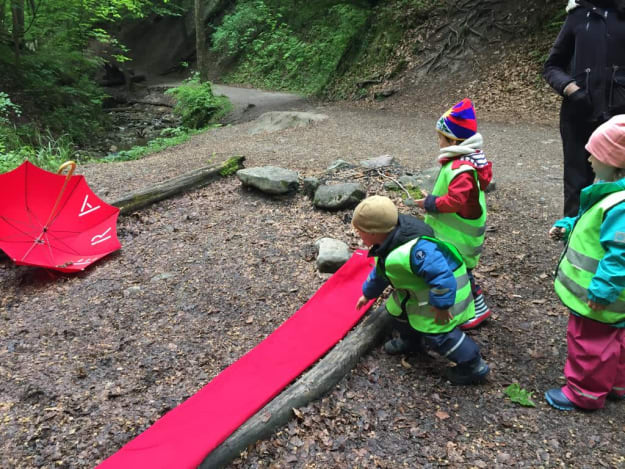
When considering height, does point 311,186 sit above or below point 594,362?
below

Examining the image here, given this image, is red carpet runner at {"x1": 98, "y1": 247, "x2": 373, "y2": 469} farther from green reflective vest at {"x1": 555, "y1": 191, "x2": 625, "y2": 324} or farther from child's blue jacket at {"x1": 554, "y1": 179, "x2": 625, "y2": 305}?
child's blue jacket at {"x1": 554, "y1": 179, "x2": 625, "y2": 305}

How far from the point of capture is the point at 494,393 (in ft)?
7.77

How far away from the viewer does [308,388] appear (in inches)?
92.0

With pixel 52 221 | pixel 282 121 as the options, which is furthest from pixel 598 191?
pixel 282 121

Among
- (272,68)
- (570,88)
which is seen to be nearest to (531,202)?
(570,88)

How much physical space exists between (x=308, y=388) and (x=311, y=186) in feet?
9.25

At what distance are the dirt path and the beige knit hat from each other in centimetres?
88

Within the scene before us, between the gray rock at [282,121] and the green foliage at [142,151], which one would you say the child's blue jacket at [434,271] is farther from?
the green foliage at [142,151]

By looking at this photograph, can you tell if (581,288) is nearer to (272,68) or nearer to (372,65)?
(372,65)

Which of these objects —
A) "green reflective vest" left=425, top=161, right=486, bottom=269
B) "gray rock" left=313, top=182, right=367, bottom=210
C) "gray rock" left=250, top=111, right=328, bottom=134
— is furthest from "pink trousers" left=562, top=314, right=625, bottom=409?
"gray rock" left=250, top=111, right=328, bottom=134

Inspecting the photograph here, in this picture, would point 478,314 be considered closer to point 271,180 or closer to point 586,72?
point 586,72

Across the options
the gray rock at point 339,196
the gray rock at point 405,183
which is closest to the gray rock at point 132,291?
the gray rock at point 339,196

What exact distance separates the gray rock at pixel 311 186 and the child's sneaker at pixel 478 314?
2332 millimetres

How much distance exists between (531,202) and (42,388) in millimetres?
4705
